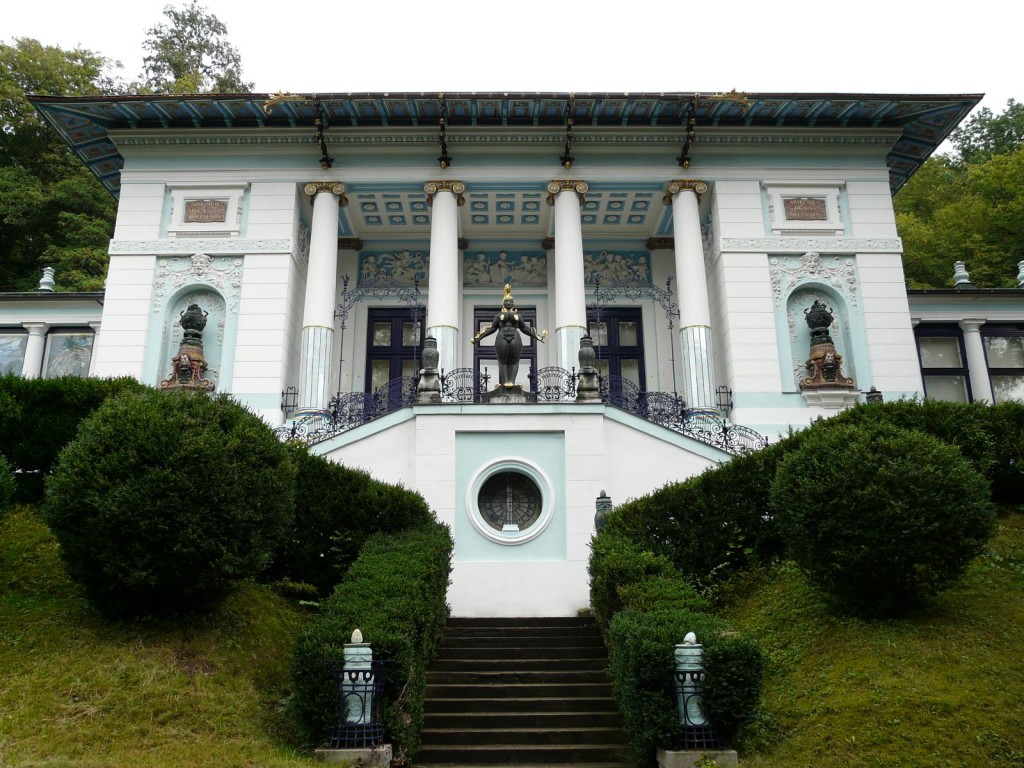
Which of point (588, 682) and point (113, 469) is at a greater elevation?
point (113, 469)

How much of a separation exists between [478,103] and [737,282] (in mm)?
7849

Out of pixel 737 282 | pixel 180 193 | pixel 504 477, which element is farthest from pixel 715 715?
pixel 180 193

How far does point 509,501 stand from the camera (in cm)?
1480

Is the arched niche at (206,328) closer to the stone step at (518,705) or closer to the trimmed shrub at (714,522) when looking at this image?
the trimmed shrub at (714,522)

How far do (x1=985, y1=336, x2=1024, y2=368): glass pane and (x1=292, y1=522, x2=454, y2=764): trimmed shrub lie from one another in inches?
798

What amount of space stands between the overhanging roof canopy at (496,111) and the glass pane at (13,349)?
20.3ft

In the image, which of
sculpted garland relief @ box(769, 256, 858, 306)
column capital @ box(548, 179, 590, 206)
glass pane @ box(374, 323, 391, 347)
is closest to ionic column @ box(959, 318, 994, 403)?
sculpted garland relief @ box(769, 256, 858, 306)

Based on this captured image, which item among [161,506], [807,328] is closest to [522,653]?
[161,506]

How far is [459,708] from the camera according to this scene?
371 inches

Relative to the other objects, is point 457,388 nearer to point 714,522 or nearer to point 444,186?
point 714,522

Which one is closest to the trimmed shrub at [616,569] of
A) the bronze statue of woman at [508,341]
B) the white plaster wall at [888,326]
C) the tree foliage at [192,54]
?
the bronze statue of woman at [508,341]

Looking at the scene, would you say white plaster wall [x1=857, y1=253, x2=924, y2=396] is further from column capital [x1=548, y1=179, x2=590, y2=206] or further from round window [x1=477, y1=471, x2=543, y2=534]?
round window [x1=477, y1=471, x2=543, y2=534]

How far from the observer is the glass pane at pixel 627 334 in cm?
2528

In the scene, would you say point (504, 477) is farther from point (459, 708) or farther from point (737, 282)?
point (737, 282)
